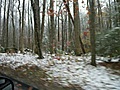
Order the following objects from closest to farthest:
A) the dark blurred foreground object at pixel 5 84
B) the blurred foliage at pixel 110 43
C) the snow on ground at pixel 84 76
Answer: the dark blurred foreground object at pixel 5 84, the snow on ground at pixel 84 76, the blurred foliage at pixel 110 43

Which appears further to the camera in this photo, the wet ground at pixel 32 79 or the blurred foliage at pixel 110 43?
the blurred foliage at pixel 110 43

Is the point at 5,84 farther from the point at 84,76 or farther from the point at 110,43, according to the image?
the point at 110,43

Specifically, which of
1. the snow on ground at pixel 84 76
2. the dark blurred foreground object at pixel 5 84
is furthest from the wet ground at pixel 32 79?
the dark blurred foreground object at pixel 5 84

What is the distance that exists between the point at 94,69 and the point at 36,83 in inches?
129

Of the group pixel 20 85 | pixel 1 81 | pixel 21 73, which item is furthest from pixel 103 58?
pixel 1 81

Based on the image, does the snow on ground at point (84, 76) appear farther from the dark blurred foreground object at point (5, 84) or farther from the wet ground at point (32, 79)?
the dark blurred foreground object at point (5, 84)

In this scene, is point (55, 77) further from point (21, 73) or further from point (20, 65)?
point (20, 65)

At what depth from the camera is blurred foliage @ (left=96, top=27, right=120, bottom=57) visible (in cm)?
988

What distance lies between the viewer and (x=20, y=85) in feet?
22.3

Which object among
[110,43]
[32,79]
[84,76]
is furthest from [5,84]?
[110,43]

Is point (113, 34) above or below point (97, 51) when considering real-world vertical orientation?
above

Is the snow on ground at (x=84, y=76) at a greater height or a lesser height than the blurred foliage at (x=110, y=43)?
lesser

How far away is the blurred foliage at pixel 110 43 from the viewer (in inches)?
389

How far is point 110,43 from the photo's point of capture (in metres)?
10.0
